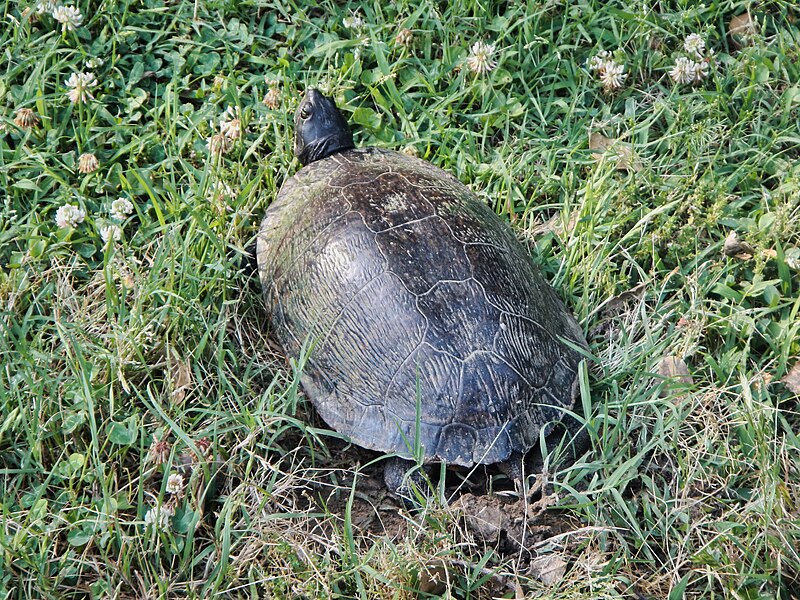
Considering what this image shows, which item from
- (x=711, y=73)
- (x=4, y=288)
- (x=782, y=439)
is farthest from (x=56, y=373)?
(x=711, y=73)

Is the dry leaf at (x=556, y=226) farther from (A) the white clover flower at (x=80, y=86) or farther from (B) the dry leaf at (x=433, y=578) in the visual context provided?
(A) the white clover flower at (x=80, y=86)

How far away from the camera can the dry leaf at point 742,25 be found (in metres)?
4.19

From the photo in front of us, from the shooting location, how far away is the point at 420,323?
2.76m

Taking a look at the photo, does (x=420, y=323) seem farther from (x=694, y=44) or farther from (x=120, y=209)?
(x=694, y=44)

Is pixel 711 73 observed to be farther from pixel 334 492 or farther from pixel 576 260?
pixel 334 492

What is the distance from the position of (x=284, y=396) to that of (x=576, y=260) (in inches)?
56.7

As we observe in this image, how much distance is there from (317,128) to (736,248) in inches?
75.8

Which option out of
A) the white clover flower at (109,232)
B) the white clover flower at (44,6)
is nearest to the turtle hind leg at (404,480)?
the white clover flower at (109,232)

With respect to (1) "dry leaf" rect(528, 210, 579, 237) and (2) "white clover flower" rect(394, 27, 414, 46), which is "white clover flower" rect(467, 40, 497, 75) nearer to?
(2) "white clover flower" rect(394, 27, 414, 46)

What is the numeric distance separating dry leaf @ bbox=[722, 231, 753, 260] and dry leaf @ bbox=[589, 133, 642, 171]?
21.0 inches

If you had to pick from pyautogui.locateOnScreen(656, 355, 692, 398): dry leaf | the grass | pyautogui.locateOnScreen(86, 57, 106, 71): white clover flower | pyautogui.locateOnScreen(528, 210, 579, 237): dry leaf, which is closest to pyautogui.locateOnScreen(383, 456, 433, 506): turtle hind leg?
the grass

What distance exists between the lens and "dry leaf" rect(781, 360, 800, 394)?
3109 millimetres

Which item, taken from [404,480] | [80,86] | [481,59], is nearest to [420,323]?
[404,480]

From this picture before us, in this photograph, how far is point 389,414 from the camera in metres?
2.76
